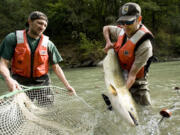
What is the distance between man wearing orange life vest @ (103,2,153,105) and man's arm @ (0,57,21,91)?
68.1 inches

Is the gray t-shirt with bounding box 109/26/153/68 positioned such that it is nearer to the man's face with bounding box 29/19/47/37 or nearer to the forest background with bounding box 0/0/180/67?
the man's face with bounding box 29/19/47/37

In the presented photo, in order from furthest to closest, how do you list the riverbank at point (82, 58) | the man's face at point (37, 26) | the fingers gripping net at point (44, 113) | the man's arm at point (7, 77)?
the riverbank at point (82, 58)
the man's face at point (37, 26)
the man's arm at point (7, 77)
the fingers gripping net at point (44, 113)

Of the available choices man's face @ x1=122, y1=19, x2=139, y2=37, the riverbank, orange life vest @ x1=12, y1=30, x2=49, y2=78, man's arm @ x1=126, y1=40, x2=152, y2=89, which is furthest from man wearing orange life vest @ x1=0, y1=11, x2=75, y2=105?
the riverbank

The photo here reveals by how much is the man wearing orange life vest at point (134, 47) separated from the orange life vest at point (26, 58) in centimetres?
120

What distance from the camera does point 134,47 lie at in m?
3.20

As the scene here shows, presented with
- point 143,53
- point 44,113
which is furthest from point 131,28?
point 44,113

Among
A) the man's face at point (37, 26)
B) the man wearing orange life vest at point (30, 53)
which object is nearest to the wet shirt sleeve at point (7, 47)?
the man wearing orange life vest at point (30, 53)

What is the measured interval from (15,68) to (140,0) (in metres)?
28.2

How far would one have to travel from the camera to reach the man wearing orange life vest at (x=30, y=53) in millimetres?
2852

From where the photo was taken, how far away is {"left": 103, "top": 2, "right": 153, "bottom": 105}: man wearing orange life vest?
3.06 m

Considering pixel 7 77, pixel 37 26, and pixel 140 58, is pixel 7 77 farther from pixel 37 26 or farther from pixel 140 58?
pixel 140 58

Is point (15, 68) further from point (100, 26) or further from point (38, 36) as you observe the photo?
point (100, 26)

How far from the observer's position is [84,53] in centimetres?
2362

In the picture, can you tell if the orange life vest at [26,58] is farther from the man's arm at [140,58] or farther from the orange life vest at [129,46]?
the man's arm at [140,58]
